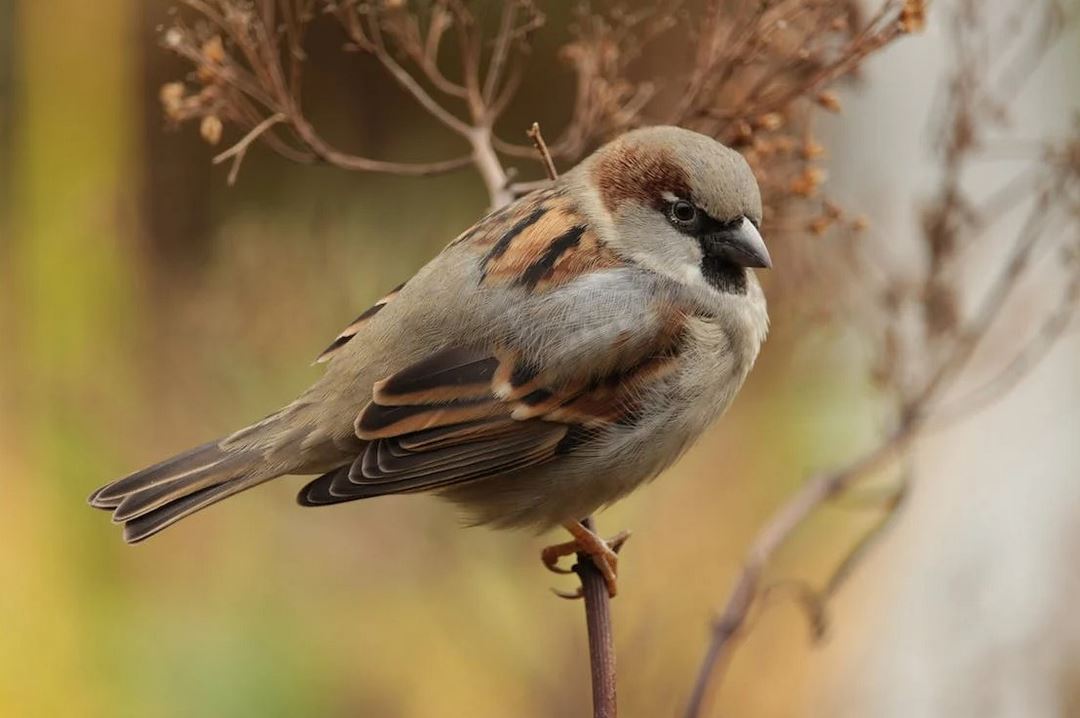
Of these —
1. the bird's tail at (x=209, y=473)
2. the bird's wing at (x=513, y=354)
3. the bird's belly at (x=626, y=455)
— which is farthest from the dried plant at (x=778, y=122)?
the bird's tail at (x=209, y=473)

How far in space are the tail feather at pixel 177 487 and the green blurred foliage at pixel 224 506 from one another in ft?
1.25

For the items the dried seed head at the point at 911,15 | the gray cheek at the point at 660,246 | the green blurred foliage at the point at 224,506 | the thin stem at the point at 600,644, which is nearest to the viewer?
the thin stem at the point at 600,644

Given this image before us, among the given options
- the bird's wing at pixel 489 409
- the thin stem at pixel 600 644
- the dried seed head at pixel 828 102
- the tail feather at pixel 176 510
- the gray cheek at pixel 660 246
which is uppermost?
the dried seed head at pixel 828 102

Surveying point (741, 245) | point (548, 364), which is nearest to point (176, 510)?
point (548, 364)

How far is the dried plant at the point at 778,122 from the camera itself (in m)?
2.09

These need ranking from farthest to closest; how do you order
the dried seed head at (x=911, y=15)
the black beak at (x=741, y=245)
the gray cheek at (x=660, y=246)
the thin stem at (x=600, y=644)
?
the gray cheek at (x=660, y=246), the black beak at (x=741, y=245), the dried seed head at (x=911, y=15), the thin stem at (x=600, y=644)

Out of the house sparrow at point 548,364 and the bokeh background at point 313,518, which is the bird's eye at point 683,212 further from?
the bokeh background at point 313,518

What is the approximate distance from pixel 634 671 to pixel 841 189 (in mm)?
1363

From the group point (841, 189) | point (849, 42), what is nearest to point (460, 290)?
point (849, 42)

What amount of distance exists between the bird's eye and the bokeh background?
40 centimetres

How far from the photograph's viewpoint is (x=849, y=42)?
219cm

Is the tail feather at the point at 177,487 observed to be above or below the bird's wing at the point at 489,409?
above

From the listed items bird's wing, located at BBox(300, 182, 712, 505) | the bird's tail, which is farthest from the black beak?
the bird's tail

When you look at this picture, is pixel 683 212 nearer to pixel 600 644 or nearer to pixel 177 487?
pixel 600 644
